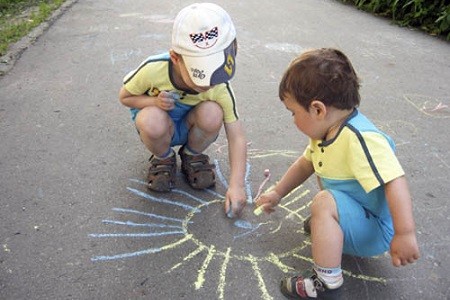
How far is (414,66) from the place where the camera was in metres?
4.18

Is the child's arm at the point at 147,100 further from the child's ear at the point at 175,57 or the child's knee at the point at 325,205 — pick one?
the child's knee at the point at 325,205

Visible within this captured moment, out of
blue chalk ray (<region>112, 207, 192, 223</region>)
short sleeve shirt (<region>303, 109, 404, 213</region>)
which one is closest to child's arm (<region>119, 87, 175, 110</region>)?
blue chalk ray (<region>112, 207, 192, 223</region>)

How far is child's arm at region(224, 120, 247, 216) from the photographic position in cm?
197

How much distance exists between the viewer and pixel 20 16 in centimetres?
505

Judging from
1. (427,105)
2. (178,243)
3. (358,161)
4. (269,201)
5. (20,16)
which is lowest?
(20,16)

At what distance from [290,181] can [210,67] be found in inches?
21.7

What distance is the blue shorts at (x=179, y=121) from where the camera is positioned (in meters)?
2.19

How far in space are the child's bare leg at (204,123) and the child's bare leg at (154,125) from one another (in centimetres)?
11

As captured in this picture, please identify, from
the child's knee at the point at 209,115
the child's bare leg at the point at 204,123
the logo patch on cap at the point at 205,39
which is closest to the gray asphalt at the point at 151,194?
the child's bare leg at the point at 204,123

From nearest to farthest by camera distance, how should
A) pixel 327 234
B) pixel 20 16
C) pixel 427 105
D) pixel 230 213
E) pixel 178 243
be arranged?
pixel 327 234, pixel 178 243, pixel 230 213, pixel 427 105, pixel 20 16

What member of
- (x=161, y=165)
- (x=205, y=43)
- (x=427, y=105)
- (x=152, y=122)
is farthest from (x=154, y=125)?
(x=427, y=105)

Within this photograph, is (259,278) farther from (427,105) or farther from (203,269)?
(427,105)

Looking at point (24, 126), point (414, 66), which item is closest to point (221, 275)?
point (24, 126)

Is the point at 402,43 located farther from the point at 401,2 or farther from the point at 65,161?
the point at 65,161
